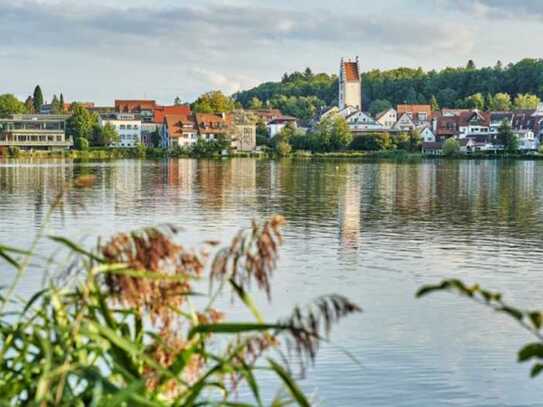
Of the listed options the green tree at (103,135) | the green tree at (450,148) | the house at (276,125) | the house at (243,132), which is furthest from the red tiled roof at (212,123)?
the green tree at (450,148)

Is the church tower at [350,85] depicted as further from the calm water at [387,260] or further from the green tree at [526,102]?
the calm water at [387,260]

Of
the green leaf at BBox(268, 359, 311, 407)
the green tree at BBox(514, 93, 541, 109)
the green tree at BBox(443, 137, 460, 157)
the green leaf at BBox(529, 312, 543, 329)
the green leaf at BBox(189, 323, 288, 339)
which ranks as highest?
the green tree at BBox(514, 93, 541, 109)

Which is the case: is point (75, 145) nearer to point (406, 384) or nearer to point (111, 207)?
point (111, 207)

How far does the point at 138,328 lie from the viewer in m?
3.03

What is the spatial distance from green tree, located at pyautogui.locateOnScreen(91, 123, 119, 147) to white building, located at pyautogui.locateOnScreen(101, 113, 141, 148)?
23.6 feet

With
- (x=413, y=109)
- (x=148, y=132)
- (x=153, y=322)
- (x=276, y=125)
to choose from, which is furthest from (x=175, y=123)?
(x=153, y=322)

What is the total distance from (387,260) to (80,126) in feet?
336

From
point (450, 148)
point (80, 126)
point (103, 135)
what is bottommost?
point (450, 148)

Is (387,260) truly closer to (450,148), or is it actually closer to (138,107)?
(450,148)

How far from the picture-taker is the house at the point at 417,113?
5079 inches

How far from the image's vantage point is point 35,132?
117500mm

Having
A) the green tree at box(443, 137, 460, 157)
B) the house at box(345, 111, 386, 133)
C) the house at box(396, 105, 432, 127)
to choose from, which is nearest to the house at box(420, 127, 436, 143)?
the house at box(345, 111, 386, 133)

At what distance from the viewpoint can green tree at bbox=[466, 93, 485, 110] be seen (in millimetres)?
139875

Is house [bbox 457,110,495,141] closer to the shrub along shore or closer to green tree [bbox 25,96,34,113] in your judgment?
the shrub along shore
